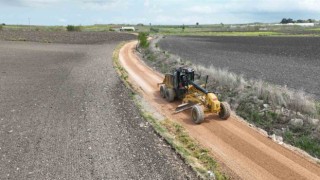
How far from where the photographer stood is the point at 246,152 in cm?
1498

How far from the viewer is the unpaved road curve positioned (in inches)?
521

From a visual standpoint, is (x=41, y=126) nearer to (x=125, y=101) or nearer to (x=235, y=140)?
(x=125, y=101)

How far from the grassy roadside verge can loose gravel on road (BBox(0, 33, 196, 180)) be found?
366mm

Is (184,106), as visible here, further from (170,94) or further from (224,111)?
(224,111)

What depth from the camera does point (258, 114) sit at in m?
19.5

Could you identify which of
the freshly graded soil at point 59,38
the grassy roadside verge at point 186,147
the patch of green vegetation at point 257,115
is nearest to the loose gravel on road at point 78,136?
the grassy roadside verge at point 186,147

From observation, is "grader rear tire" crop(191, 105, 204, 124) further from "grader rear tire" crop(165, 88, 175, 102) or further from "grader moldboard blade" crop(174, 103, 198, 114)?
"grader rear tire" crop(165, 88, 175, 102)

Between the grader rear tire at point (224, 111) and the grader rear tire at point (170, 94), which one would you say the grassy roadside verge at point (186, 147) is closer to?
the grader rear tire at point (170, 94)

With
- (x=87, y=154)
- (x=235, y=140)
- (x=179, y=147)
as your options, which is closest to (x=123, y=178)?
(x=87, y=154)

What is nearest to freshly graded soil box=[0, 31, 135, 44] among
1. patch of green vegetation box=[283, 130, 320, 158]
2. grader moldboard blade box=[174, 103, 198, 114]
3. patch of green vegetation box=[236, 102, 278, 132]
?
grader moldboard blade box=[174, 103, 198, 114]

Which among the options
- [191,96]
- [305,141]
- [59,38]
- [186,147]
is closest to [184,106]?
[191,96]

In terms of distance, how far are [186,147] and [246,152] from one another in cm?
269

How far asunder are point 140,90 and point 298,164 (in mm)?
15586

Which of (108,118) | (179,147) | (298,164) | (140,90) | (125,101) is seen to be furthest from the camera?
(140,90)
